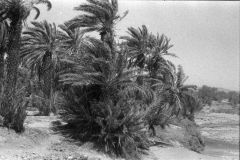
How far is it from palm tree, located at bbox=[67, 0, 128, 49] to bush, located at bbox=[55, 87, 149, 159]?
7575mm

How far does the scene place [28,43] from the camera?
35094 mm

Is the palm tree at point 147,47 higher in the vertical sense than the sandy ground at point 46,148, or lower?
higher

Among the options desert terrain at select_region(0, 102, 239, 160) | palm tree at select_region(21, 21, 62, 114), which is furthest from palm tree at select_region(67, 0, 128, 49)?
desert terrain at select_region(0, 102, 239, 160)

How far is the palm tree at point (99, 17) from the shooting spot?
29.0m

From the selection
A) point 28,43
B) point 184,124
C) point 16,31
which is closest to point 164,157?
point 16,31

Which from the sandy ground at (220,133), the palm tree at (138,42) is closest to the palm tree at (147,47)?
the palm tree at (138,42)

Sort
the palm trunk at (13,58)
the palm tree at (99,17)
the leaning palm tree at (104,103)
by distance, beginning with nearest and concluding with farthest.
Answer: the palm trunk at (13,58) → the leaning palm tree at (104,103) → the palm tree at (99,17)

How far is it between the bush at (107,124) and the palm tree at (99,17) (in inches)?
298

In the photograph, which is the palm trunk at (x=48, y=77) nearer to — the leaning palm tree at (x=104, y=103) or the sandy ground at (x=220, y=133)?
the leaning palm tree at (x=104, y=103)

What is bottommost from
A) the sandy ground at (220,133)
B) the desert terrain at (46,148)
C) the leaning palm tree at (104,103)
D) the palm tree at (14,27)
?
the sandy ground at (220,133)

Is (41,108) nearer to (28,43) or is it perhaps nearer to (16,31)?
(28,43)

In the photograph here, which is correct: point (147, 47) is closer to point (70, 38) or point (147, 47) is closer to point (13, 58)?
point (70, 38)

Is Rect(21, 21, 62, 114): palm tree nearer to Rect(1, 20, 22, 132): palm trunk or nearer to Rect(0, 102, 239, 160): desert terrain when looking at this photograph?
Rect(0, 102, 239, 160): desert terrain

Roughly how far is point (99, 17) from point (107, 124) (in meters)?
11.9
